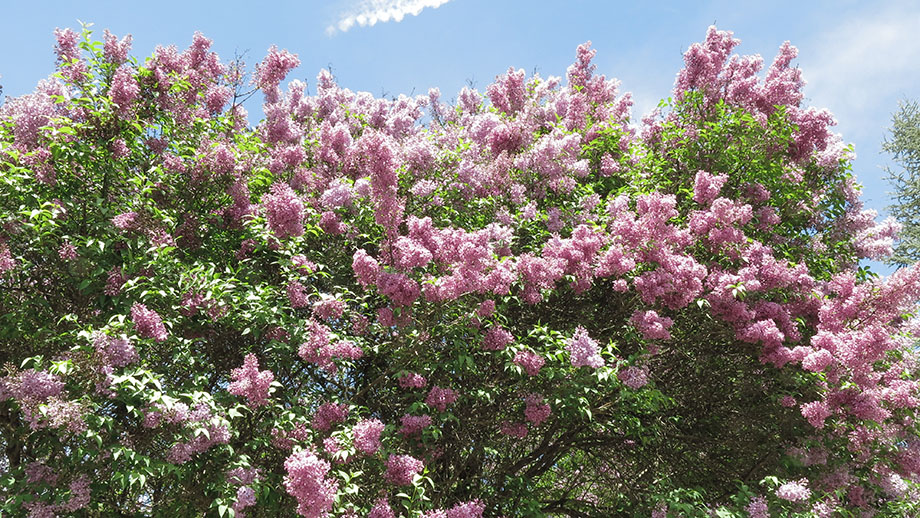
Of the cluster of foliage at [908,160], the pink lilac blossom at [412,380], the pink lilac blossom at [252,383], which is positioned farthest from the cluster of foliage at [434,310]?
the cluster of foliage at [908,160]

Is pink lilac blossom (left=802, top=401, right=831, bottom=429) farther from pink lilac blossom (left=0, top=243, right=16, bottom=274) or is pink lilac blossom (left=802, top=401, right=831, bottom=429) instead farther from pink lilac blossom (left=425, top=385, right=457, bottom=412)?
pink lilac blossom (left=0, top=243, right=16, bottom=274)

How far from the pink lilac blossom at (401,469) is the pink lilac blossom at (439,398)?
0.63 m

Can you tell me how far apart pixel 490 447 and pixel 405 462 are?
1.51 metres

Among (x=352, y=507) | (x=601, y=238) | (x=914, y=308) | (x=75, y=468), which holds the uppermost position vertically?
(x=914, y=308)

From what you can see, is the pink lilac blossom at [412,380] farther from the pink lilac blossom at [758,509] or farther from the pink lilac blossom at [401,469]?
the pink lilac blossom at [758,509]

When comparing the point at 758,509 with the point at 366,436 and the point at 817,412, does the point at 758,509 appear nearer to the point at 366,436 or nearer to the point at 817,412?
the point at 817,412

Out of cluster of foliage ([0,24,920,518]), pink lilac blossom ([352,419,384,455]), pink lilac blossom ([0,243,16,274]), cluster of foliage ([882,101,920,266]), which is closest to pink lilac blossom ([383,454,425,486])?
cluster of foliage ([0,24,920,518])

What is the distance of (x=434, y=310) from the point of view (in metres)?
4.67

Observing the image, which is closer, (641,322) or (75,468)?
(75,468)

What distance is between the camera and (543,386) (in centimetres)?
509

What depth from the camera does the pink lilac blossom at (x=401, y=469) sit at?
4.29 meters

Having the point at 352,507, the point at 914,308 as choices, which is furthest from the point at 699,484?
the point at 352,507

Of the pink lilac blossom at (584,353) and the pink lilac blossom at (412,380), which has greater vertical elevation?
the pink lilac blossom at (584,353)

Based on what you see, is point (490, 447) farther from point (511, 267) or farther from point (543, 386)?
point (511, 267)
